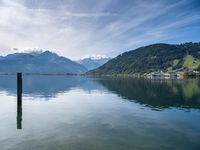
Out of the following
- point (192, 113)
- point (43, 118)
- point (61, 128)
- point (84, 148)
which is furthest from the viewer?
point (192, 113)

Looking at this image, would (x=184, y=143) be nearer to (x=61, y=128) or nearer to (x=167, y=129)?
(x=167, y=129)

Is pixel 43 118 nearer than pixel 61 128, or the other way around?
pixel 61 128

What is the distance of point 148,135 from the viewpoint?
32.4 meters

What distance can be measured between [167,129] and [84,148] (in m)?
15.4

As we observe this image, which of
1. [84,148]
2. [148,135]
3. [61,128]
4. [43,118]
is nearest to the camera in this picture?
[84,148]

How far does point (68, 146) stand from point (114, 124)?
1364cm

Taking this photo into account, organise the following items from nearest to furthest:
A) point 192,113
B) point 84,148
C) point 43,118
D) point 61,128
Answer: point 84,148, point 61,128, point 43,118, point 192,113

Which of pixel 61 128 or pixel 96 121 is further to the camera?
pixel 96 121

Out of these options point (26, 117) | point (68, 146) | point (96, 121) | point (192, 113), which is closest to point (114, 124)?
point (96, 121)

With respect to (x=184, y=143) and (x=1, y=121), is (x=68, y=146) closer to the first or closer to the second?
(x=184, y=143)

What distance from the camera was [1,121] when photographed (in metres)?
40.6

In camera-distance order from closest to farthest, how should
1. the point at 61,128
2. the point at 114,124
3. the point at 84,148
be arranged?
the point at 84,148 < the point at 61,128 < the point at 114,124

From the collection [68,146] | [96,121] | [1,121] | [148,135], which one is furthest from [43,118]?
[148,135]

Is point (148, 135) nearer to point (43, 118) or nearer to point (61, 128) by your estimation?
point (61, 128)
